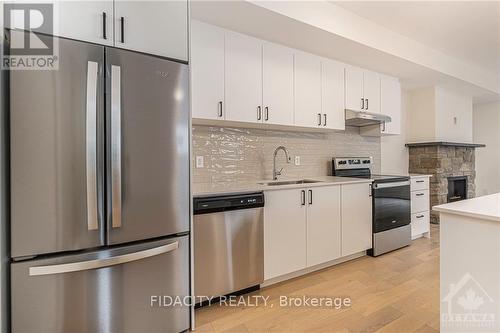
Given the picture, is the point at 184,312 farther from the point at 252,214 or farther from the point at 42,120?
the point at 42,120

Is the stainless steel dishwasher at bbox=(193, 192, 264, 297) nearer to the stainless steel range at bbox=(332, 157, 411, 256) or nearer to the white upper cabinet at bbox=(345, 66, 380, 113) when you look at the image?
the stainless steel range at bbox=(332, 157, 411, 256)

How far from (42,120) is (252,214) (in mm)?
1499

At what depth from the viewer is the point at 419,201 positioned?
12.1ft

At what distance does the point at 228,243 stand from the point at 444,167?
431cm

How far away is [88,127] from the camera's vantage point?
141cm

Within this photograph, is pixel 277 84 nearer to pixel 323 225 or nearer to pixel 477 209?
pixel 323 225

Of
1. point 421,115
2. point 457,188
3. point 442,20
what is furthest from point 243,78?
point 457,188

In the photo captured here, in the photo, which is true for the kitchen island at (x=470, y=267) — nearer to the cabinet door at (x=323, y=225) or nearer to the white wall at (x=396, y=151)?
the cabinet door at (x=323, y=225)

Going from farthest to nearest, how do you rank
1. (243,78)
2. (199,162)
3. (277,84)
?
(277,84) → (199,162) → (243,78)

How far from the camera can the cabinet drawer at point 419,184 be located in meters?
3.62

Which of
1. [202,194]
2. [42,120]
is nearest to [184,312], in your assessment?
[202,194]

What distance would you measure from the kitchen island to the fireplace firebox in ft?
13.2

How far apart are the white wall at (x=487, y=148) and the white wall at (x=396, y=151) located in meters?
2.58

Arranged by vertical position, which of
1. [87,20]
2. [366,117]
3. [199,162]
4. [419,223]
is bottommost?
[419,223]
